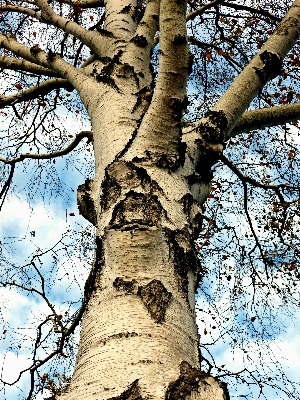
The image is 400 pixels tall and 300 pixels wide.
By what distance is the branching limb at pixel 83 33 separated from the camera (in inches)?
112

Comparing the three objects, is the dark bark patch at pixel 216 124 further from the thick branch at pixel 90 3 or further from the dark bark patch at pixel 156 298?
the thick branch at pixel 90 3

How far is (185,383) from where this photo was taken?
2.99 ft

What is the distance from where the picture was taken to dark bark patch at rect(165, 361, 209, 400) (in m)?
0.88

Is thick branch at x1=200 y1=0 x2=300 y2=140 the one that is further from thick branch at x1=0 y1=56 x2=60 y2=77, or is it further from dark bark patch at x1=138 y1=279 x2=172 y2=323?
thick branch at x1=0 y1=56 x2=60 y2=77

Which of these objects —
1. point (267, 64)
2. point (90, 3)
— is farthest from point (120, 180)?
point (90, 3)

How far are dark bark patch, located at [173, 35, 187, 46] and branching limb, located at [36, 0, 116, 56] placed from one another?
1.21 meters

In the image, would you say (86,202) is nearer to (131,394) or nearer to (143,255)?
(143,255)

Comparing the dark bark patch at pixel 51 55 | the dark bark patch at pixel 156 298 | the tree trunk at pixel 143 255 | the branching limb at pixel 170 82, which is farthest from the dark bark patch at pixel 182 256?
the dark bark patch at pixel 51 55

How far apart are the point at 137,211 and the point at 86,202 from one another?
453 millimetres

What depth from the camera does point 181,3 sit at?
168 centimetres

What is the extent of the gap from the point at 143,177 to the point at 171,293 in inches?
20.0

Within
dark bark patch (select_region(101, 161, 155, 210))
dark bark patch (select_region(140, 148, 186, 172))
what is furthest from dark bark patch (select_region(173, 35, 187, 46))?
dark bark patch (select_region(101, 161, 155, 210))

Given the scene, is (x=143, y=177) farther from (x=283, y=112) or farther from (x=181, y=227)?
(x=283, y=112)

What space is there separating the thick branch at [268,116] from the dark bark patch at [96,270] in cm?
139
